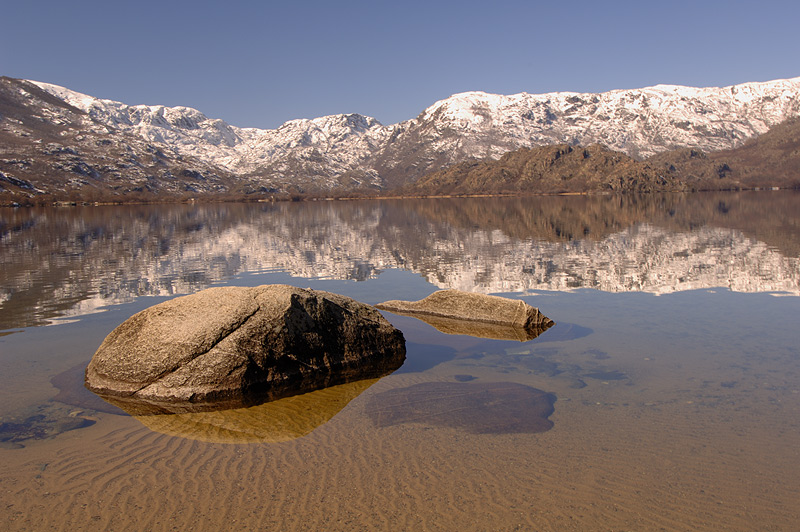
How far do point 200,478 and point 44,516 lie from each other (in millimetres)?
2356

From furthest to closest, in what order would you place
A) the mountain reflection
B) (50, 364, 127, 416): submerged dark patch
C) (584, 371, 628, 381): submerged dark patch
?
1. the mountain reflection
2. (584, 371, 628, 381): submerged dark patch
3. (50, 364, 127, 416): submerged dark patch

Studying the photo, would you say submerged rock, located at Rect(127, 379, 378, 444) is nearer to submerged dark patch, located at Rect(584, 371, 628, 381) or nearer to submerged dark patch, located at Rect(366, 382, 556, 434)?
submerged dark patch, located at Rect(366, 382, 556, 434)

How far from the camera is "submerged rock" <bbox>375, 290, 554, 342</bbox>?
66.2ft

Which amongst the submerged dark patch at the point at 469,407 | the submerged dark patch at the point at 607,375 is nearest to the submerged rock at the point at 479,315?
the submerged dark patch at the point at 607,375

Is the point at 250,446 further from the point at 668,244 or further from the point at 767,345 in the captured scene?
the point at 668,244

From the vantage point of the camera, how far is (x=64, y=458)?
10648 millimetres

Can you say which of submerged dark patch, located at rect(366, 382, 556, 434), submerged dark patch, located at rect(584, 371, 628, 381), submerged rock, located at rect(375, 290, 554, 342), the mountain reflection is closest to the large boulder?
submerged dark patch, located at rect(366, 382, 556, 434)

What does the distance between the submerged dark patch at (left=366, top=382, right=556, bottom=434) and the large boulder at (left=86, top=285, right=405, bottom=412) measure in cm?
218

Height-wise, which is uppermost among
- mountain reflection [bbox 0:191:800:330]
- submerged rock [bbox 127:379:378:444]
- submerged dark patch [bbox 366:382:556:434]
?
mountain reflection [bbox 0:191:800:330]

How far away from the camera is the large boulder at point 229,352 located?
13891 millimetres

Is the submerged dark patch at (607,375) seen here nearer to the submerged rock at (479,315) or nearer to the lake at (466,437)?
the lake at (466,437)

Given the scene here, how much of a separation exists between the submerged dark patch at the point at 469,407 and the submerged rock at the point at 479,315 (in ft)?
17.8

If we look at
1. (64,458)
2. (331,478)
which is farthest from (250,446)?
(64,458)

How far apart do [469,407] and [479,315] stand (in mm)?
9164
